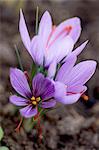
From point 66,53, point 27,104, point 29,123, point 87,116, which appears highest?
point 66,53

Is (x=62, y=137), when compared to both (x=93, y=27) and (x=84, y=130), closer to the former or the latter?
(x=84, y=130)

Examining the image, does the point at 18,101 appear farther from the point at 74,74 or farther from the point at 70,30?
the point at 70,30

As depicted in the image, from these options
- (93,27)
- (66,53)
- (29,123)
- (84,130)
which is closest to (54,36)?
(66,53)

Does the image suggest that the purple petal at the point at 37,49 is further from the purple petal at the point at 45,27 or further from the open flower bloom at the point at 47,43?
the purple petal at the point at 45,27

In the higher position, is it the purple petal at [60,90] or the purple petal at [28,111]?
the purple petal at [60,90]

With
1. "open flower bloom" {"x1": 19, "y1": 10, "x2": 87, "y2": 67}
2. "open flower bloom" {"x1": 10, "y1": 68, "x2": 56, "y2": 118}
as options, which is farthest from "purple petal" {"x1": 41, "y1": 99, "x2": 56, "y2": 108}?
"open flower bloom" {"x1": 19, "y1": 10, "x2": 87, "y2": 67}

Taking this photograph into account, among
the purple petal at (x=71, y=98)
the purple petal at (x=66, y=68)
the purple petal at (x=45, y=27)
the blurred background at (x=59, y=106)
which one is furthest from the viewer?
the blurred background at (x=59, y=106)

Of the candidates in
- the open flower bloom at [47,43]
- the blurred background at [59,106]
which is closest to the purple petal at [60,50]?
the open flower bloom at [47,43]
